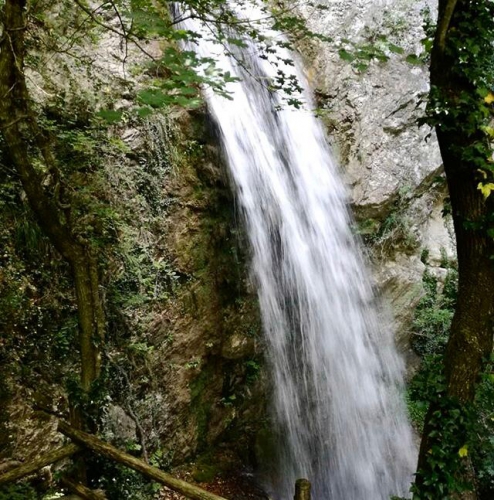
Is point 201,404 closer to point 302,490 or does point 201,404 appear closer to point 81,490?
point 81,490

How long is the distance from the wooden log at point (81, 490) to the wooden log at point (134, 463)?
26cm

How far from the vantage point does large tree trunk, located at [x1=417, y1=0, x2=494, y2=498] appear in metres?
3.19

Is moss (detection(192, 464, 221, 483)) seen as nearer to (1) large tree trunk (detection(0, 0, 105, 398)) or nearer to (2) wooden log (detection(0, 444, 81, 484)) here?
(2) wooden log (detection(0, 444, 81, 484))

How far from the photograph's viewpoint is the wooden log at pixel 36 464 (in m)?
3.08

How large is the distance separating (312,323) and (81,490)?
4231mm

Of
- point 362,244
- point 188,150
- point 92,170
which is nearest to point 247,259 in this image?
point 188,150

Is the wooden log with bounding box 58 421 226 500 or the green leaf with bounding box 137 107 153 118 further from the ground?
the green leaf with bounding box 137 107 153 118

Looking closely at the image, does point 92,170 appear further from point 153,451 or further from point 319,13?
point 319,13

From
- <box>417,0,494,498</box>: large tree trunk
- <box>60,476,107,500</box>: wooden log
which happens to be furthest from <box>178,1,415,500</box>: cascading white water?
<box>60,476,107,500</box>: wooden log

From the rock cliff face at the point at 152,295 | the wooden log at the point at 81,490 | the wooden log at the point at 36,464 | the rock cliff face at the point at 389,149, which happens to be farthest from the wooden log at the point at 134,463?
the rock cliff face at the point at 389,149

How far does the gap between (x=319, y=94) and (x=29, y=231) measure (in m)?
7.12

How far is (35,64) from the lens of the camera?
4.96m

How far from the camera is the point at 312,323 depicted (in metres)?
6.87

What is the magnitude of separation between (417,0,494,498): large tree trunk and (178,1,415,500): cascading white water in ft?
9.08
